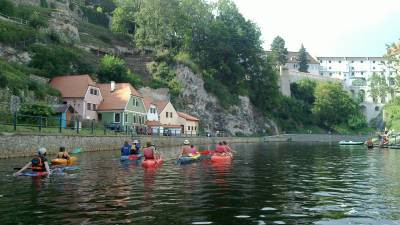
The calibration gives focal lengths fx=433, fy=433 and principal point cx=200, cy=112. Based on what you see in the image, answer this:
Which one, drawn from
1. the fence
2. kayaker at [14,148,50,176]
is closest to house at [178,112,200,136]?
the fence

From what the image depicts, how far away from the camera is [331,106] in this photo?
5098 inches

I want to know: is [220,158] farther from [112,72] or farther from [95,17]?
[95,17]

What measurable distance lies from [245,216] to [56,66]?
5889 cm

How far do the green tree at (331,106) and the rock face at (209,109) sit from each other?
32.1 meters

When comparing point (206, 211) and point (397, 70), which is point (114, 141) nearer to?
point (206, 211)

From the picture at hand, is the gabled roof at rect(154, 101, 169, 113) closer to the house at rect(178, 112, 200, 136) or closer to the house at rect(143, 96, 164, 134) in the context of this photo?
the house at rect(143, 96, 164, 134)

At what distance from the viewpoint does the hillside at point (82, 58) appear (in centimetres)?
5873

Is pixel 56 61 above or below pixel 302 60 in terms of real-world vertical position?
below

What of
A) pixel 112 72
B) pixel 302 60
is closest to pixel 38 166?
pixel 112 72

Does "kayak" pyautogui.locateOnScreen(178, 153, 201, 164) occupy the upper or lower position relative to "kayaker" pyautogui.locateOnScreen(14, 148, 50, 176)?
lower

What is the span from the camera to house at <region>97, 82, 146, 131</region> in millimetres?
64000

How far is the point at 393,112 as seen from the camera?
106938 mm

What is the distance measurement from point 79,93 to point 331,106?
89.2 meters

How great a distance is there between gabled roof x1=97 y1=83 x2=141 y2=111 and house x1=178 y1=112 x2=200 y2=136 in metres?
16.0
